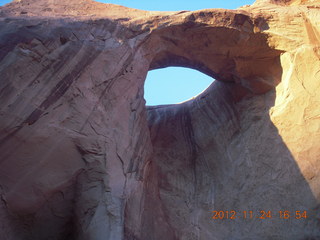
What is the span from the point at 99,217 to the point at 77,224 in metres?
0.33

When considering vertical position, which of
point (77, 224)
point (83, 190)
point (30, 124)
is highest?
point (30, 124)

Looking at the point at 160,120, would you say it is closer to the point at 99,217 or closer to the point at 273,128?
the point at 273,128

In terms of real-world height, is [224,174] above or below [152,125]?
below

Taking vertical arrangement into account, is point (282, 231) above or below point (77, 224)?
below

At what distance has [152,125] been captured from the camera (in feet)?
25.9

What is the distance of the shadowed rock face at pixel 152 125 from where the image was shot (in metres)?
4.53

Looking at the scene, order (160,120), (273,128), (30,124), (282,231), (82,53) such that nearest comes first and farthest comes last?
1. (30,124)
2. (82,53)
3. (282,231)
4. (273,128)
5. (160,120)

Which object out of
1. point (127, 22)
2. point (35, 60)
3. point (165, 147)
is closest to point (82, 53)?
point (35, 60)

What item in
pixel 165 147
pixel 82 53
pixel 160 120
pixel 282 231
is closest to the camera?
pixel 82 53

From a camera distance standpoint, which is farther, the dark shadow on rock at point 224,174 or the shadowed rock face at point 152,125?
the dark shadow on rock at point 224,174

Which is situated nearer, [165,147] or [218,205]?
[218,205]

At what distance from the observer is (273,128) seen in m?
6.27

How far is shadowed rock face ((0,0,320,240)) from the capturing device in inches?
178

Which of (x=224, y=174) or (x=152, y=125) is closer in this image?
(x=224, y=174)
